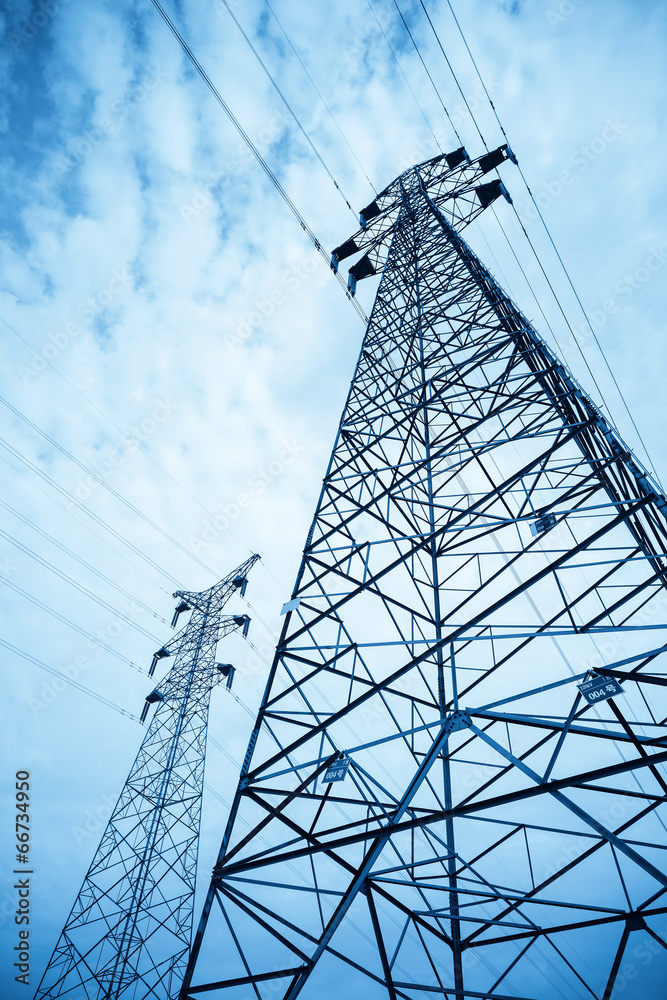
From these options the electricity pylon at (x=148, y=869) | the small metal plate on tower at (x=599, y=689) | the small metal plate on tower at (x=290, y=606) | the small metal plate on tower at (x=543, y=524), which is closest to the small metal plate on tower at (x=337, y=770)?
the small metal plate on tower at (x=290, y=606)

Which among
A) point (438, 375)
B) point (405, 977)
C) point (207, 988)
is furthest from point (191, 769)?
point (405, 977)

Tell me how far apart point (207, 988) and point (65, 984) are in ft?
32.5

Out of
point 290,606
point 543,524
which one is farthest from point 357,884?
point 543,524

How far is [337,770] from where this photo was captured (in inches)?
181

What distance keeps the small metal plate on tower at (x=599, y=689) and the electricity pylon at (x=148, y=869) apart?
11810 millimetres

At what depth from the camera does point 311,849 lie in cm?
390

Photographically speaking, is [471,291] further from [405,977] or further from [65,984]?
[405,977]

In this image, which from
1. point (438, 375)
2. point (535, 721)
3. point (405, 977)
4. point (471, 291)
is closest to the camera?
point (535, 721)

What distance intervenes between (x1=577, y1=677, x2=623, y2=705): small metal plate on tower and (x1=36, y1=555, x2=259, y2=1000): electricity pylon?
1181cm

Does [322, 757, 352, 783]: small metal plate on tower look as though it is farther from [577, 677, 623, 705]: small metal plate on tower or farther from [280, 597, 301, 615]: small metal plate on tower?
[577, 677, 623, 705]: small metal plate on tower

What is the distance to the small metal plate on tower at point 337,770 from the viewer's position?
14.9ft

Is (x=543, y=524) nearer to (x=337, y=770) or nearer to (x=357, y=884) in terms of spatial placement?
(x=337, y=770)

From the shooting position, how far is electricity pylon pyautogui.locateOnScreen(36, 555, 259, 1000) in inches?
404

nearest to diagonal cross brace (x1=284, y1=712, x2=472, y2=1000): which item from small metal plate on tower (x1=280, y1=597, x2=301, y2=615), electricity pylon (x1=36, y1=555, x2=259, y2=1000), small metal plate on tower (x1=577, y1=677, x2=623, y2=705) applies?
small metal plate on tower (x1=577, y1=677, x2=623, y2=705)
